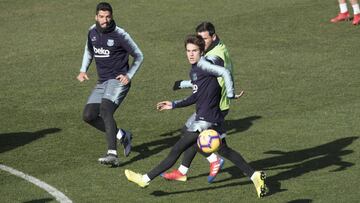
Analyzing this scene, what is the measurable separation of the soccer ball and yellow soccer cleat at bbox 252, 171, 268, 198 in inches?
30.8

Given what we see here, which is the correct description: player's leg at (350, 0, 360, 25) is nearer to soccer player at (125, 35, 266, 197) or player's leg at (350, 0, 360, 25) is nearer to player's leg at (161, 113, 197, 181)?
player's leg at (161, 113, 197, 181)

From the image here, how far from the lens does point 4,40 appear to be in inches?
1029

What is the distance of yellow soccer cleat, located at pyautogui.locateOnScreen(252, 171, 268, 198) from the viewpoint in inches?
541

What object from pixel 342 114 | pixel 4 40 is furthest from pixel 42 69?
pixel 342 114

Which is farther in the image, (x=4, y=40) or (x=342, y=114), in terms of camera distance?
(x=4, y=40)

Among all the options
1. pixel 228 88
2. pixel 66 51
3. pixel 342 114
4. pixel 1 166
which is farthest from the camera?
pixel 66 51

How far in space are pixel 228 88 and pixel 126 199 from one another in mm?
2269

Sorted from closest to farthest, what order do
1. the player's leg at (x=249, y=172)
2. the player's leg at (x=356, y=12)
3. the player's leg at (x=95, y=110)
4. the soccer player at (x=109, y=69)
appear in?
the player's leg at (x=249, y=172), the soccer player at (x=109, y=69), the player's leg at (x=95, y=110), the player's leg at (x=356, y=12)

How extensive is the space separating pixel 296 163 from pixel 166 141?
2769 mm

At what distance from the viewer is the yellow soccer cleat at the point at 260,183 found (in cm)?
1375

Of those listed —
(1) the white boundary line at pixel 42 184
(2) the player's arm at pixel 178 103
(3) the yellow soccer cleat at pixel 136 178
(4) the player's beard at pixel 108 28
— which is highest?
(4) the player's beard at pixel 108 28

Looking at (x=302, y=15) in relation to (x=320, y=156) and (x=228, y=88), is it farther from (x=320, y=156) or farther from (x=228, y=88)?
(x=228, y=88)

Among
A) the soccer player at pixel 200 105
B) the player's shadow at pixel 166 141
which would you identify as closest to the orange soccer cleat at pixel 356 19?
the player's shadow at pixel 166 141

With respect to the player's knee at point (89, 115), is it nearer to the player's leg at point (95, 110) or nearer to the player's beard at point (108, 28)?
the player's leg at point (95, 110)
